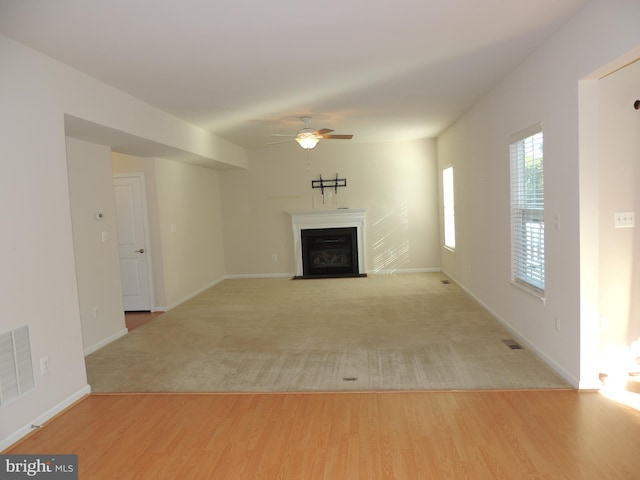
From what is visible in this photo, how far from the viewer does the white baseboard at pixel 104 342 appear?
15.2 ft

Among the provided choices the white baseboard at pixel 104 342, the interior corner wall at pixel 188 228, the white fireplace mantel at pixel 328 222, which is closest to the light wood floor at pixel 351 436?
the white baseboard at pixel 104 342

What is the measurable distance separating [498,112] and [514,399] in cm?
294

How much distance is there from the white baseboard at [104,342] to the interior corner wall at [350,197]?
3.93m

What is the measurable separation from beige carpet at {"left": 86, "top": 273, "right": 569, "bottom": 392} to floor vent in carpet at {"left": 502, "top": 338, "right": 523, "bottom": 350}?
0.19 ft

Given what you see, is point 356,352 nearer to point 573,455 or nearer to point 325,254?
point 573,455

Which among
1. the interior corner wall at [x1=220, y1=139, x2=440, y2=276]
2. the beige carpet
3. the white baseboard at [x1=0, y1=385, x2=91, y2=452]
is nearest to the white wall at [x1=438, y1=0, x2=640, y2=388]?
the beige carpet

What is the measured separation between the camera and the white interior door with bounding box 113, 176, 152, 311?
20.7 feet

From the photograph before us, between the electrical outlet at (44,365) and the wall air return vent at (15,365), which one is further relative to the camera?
the electrical outlet at (44,365)

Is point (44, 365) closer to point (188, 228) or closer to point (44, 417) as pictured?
point (44, 417)

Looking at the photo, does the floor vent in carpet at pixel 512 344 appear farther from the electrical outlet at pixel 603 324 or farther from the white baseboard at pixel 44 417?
the white baseboard at pixel 44 417

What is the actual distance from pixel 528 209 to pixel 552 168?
67 centimetres

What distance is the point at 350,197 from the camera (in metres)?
8.70

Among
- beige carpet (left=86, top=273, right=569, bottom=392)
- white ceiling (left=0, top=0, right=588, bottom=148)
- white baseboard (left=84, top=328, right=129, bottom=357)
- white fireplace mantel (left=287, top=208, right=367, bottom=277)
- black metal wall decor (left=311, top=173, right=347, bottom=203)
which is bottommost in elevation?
beige carpet (left=86, top=273, right=569, bottom=392)

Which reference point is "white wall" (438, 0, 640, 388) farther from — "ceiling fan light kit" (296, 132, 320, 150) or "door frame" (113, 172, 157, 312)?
"door frame" (113, 172, 157, 312)
